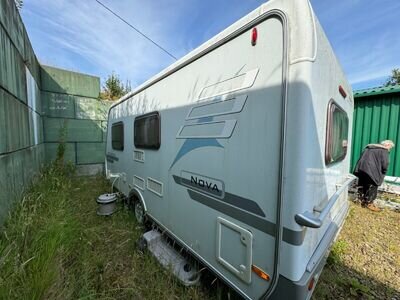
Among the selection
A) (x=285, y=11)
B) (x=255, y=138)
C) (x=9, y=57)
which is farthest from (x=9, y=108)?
(x=285, y=11)

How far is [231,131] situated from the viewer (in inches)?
62.7

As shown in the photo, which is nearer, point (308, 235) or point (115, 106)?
point (308, 235)

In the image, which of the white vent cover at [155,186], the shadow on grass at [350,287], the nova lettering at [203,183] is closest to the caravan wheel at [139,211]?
the white vent cover at [155,186]

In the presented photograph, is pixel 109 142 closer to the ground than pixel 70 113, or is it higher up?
closer to the ground

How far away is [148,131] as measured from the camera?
118 inches

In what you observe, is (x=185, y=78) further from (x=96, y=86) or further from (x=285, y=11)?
(x=96, y=86)

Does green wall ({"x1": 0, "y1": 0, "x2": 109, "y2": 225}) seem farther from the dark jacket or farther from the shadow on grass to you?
the dark jacket

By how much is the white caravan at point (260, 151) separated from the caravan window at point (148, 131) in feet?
1.41

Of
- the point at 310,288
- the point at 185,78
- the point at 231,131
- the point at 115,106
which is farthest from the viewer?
the point at 115,106

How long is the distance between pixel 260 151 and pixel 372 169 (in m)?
4.56

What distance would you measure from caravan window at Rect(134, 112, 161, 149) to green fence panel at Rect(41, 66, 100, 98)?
587 centimetres

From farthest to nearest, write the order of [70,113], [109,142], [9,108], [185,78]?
[70,113] → [109,142] → [9,108] → [185,78]

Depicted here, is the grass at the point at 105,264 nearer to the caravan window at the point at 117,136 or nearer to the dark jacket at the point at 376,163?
the dark jacket at the point at 376,163

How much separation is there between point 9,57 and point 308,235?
4.24 metres
